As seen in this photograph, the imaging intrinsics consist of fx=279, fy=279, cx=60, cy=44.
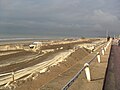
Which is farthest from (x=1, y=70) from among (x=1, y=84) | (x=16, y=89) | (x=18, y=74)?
(x=16, y=89)

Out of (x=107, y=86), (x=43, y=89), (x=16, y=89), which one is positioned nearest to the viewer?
(x=43, y=89)

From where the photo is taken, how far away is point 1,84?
1822 centimetres

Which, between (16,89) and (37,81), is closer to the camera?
(16,89)

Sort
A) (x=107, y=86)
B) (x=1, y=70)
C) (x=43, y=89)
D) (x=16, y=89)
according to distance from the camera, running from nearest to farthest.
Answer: (x=43, y=89) → (x=107, y=86) → (x=16, y=89) → (x=1, y=70)

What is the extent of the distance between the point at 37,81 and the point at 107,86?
16.9ft

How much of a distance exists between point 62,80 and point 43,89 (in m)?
2.17

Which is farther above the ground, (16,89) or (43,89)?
(43,89)

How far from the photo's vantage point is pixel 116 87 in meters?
11.9

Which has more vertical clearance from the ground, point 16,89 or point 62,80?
point 62,80

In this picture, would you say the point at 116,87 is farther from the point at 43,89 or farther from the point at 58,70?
the point at 58,70

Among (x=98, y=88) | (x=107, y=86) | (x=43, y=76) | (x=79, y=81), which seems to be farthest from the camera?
(x=43, y=76)

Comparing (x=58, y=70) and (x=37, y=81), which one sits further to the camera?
(x=58, y=70)

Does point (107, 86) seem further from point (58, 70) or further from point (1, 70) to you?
point (1, 70)

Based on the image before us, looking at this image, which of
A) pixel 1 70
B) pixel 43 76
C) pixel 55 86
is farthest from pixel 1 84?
pixel 55 86
